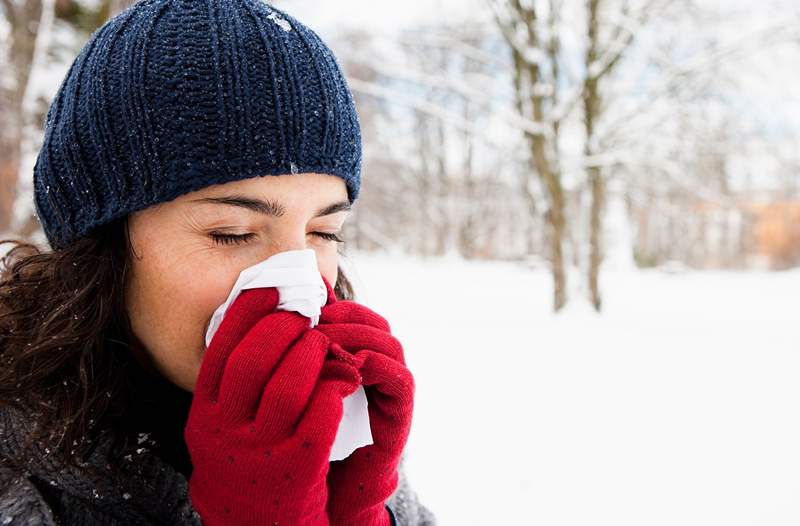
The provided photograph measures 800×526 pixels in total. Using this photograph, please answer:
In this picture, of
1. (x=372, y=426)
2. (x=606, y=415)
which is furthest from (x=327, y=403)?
(x=606, y=415)

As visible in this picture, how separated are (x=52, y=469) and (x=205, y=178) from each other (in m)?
0.62

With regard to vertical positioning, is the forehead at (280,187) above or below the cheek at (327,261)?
above

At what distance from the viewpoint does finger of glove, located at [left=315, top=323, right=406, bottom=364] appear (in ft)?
3.99

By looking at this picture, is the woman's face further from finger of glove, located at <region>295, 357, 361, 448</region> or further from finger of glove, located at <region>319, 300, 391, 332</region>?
finger of glove, located at <region>295, 357, 361, 448</region>

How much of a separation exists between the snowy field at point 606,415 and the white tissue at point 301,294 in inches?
35.3

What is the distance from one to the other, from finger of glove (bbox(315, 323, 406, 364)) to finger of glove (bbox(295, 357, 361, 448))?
0.05 m

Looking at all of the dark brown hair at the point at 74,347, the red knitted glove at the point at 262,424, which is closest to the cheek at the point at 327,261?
the red knitted glove at the point at 262,424

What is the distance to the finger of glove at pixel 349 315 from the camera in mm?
1268

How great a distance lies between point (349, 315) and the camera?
50.7 inches

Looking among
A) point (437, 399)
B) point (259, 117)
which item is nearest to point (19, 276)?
point (259, 117)

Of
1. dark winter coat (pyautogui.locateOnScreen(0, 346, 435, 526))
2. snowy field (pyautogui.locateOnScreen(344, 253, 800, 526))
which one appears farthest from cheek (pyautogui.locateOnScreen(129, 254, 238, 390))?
snowy field (pyautogui.locateOnScreen(344, 253, 800, 526))

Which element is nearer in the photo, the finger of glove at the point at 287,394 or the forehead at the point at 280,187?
the finger of glove at the point at 287,394

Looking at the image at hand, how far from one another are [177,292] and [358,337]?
374mm

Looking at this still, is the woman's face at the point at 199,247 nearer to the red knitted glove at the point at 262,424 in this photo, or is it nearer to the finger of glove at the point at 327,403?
the red knitted glove at the point at 262,424
